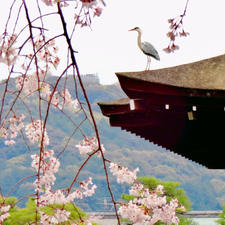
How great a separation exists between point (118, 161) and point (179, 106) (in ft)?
214

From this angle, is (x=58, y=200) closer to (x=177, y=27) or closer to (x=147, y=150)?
(x=177, y=27)

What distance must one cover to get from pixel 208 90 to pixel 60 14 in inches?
39.6

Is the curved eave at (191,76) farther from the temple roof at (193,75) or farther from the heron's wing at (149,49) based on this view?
the heron's wing at (149,49)

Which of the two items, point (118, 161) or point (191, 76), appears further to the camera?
point (118, 161)

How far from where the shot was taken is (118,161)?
2648 inches

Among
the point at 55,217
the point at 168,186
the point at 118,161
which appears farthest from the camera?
the point at 118,161

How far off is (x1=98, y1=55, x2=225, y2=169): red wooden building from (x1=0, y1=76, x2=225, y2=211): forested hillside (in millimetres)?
58919

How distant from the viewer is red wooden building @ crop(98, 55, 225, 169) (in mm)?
2383

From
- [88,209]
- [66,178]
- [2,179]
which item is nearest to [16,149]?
[2,179]

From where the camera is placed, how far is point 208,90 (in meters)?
2.33

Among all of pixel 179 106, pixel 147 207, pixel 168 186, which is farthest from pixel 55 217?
pixel 168 186

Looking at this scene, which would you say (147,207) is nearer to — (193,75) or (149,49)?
(149,49)

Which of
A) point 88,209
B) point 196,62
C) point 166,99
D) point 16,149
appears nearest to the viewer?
point 166,99

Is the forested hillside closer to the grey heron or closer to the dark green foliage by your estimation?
the dark green foliage
